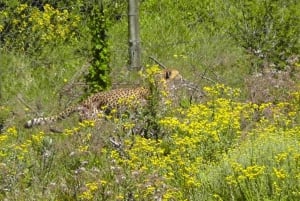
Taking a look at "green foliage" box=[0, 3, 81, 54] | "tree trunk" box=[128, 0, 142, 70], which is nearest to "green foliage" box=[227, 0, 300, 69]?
"tree trunk" box=[128, 0, 142, 70]

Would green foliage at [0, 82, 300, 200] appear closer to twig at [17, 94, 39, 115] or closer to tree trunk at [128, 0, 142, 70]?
twig at [17, 94, 39, 115]

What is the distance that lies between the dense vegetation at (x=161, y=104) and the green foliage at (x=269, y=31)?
0.05 ft

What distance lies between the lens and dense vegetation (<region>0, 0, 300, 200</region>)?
6.68 m

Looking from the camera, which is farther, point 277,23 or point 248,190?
point 277,23

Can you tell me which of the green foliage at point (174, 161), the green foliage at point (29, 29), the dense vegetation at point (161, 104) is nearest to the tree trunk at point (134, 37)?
the dense vegetation at point (161, 104)

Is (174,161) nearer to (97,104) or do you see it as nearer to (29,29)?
(97,104)

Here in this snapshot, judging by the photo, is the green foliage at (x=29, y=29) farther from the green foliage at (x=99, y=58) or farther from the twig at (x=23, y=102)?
the green foliage at (x=99, y=58)

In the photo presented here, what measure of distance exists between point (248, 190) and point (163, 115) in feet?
8.48

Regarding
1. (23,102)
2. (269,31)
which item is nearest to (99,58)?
(23,102)

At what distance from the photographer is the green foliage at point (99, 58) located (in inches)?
417

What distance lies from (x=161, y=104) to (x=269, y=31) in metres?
3.34

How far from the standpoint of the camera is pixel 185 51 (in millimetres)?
12766

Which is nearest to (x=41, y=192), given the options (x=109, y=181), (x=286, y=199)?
(x=109, y=181)

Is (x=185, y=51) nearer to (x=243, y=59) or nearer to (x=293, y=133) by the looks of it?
(x=243, y=59)
